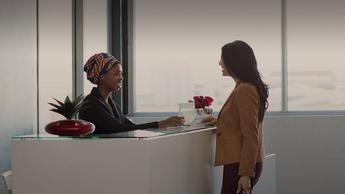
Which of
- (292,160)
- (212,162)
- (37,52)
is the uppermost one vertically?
(37,52)

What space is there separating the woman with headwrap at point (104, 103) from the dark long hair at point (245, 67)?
0.37 m

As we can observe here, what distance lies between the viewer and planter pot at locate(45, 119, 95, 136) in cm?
191

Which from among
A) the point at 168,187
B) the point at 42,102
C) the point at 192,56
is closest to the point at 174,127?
the point at 168,187

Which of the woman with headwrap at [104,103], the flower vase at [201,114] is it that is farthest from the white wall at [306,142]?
the woman with headwrap at [104,103]

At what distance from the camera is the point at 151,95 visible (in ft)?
16.0

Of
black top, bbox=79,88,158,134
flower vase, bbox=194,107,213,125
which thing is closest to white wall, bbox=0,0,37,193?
black top, bbox=79,88,158,134

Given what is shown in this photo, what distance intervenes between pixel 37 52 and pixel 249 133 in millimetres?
1694

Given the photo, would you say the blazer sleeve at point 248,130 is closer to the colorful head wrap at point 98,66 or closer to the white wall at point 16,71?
the colorful head wrap at point 98,66

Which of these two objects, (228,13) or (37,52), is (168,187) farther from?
(228,13)

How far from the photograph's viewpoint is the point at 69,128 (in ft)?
6.26

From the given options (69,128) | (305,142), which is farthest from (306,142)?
(69,128)

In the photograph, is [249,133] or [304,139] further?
[304,139]

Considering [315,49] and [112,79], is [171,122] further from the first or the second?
[315,49]

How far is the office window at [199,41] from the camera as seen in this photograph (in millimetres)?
4762
